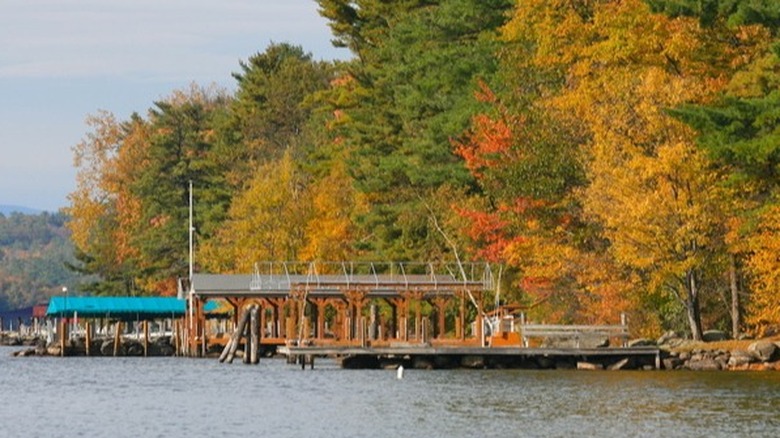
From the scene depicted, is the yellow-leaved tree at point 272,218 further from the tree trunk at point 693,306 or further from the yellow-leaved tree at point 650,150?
the tree trunk at point 693,306

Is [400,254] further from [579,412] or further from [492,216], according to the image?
[579,412]

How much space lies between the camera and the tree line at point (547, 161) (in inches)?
2532

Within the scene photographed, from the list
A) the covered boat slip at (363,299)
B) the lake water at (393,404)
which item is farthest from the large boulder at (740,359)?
the covered boat slip at (363,299)

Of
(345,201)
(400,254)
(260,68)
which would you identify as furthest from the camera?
(260,68)

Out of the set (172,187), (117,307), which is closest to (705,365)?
(117,307)

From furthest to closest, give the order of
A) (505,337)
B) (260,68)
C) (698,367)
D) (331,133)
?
1. (260,68)
2. (331,133)
3. (505,337)
4. (698,367)

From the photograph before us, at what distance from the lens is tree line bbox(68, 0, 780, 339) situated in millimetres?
64312

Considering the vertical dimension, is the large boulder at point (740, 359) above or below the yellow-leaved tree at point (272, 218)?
below

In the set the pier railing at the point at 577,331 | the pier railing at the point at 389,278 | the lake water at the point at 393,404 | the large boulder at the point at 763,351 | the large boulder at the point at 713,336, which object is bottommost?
the lake water at the point at 393,404

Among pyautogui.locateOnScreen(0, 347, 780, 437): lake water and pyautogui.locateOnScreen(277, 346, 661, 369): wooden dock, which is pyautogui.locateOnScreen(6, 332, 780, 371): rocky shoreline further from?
pyautogui.locateOnScreen(0, 347, 780, 437): lake water

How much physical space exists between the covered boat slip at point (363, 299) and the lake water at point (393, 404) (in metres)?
9.58

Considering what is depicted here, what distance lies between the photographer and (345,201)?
98062mm

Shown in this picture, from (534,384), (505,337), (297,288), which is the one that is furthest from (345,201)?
(534,384)

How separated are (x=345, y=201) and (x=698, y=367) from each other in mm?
36122
